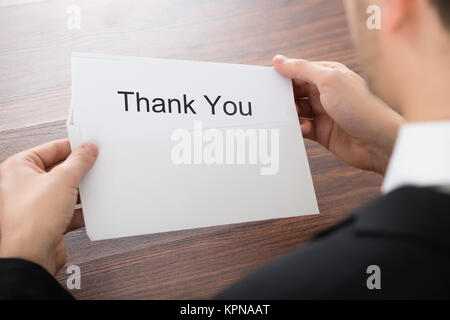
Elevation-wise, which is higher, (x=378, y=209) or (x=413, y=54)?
(x=413, y=54)

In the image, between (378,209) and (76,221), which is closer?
(378,209)

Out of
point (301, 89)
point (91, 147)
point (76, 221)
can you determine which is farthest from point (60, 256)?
point (301, 89)

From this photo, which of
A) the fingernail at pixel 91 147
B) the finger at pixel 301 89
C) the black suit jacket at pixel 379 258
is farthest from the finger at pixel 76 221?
the finger at pixel 301 89

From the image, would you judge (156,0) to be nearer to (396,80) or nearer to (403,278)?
(396,80)

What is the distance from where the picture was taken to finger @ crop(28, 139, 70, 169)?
1.88 ft

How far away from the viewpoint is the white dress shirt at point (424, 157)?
337 mm

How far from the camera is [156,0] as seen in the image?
77 centimetres

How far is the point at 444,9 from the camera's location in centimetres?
36

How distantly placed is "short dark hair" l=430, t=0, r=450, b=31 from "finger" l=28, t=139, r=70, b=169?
53cm

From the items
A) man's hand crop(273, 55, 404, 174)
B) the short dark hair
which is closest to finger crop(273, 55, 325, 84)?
man's hand crop(273, 55, 404, 174)

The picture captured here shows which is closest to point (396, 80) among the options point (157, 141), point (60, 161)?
point (157, 141)

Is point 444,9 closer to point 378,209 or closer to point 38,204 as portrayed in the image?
point 378,209

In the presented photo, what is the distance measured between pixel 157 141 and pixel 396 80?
0.33 m

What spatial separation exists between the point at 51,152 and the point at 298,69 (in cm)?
43
